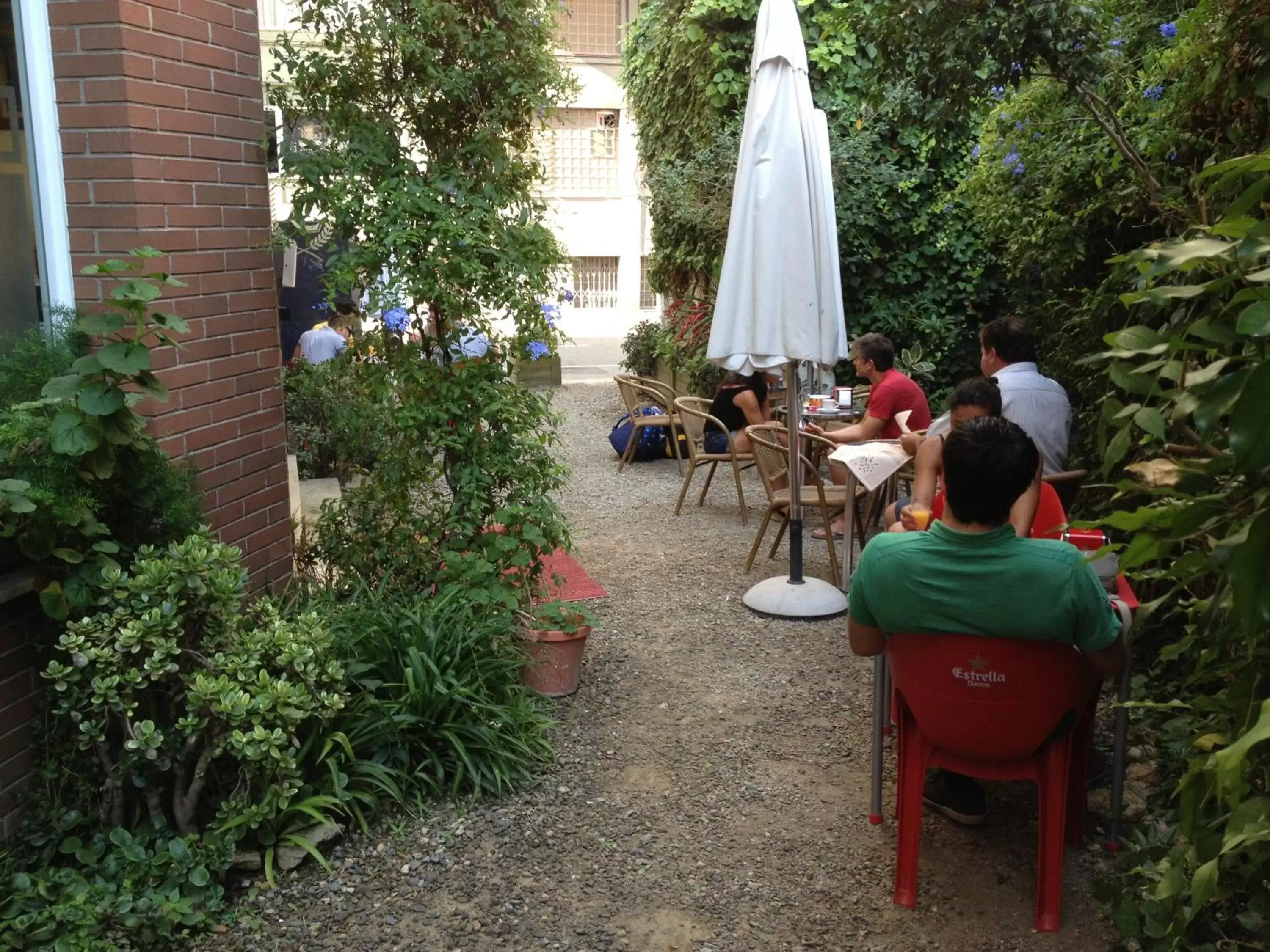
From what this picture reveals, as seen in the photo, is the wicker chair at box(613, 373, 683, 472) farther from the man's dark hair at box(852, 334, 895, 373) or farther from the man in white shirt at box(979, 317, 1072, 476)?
the man in white shirt at box(979, 317, 1072, 476)

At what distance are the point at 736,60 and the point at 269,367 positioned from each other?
7.76 m

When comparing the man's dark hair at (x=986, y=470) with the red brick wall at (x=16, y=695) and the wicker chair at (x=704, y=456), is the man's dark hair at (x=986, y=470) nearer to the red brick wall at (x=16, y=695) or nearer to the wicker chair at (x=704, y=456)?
the red brick wall at (x=16, y=695)

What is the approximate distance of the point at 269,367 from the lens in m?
4.52

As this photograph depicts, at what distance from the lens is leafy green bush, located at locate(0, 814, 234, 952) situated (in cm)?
288

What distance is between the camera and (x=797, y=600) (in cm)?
593

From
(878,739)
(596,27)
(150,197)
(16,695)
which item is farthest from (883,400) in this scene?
(596,27)

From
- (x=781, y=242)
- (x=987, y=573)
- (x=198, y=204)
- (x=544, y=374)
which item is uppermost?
(x=198, y=204)

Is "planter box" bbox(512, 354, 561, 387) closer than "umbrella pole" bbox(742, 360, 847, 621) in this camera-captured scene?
No

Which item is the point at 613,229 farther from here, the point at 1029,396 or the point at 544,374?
the point at 1029,396

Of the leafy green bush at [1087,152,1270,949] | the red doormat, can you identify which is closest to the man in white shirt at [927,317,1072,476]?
the red doormat

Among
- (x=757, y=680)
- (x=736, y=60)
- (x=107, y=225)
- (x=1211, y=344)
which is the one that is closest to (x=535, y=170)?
(x=107, y=225)

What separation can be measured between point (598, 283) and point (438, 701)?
23.0 meters

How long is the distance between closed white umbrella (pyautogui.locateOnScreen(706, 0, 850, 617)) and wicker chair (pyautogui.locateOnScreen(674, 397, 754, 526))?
221 centimetres

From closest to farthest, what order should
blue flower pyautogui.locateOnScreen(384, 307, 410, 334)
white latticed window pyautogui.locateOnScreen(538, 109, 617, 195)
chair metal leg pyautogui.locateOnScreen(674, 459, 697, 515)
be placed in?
1. blue flower pyautogui.locateOnScreen(384, 307, 410, 334)
2. chair metal leg pyautogui.locateOnScreen(674, 459, 697, 515)
3. white latticed window pyautogui.locateOnScreen(538, 109, 617, 195)
